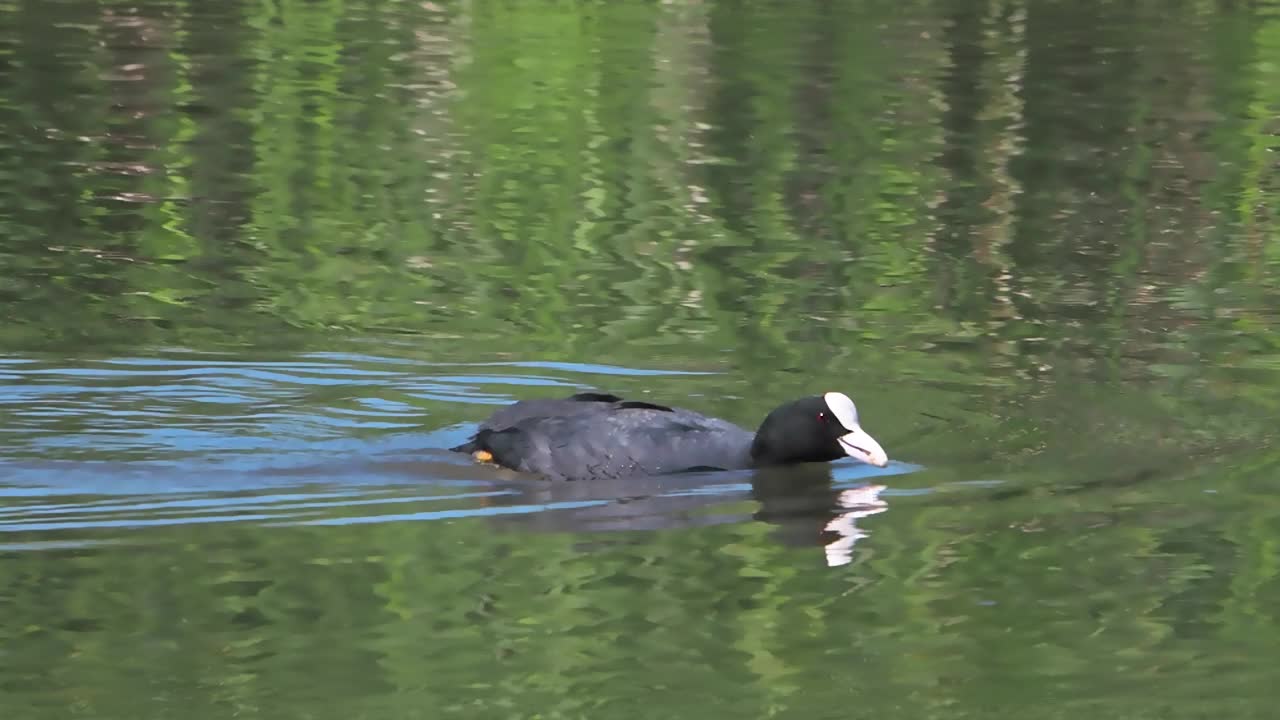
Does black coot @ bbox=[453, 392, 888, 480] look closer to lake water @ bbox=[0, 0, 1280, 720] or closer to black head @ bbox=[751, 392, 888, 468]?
black head @ bbox=[751, 392, 888, 468]

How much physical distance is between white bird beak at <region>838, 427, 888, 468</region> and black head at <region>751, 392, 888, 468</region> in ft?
0.06

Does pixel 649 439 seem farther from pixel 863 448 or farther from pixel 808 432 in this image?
pixel 863 448

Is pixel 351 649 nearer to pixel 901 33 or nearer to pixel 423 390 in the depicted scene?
pixel 423 390

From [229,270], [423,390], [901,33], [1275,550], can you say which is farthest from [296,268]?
[901,33]

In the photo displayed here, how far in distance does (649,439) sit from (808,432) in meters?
0.73

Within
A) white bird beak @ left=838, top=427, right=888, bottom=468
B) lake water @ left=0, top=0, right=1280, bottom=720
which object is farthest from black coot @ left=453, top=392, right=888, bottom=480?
lake water @ left=0, top=0, right=1280, bottom=720

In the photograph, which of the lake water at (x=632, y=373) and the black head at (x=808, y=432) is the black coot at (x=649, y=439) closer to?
the black head at (x=808, y=432)

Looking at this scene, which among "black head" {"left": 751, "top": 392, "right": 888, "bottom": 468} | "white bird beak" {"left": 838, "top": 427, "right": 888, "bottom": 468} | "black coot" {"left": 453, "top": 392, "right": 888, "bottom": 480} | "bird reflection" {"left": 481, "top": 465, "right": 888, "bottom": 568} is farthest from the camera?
"black head" {"left": 751, "top": 392, "right": 888, "bottom": 468}

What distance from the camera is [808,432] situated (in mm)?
10961

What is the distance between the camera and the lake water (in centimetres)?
798

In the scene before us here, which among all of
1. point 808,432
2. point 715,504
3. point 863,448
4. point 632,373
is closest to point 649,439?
point 715,504

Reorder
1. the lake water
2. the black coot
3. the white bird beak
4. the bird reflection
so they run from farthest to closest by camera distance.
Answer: the black coot → the white bird beak → the bird reflection → the lake water

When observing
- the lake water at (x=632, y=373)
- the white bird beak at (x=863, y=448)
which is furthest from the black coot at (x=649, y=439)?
the lake water at (x=632, y=373)

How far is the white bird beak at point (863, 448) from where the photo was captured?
Answer: 1067 cm
